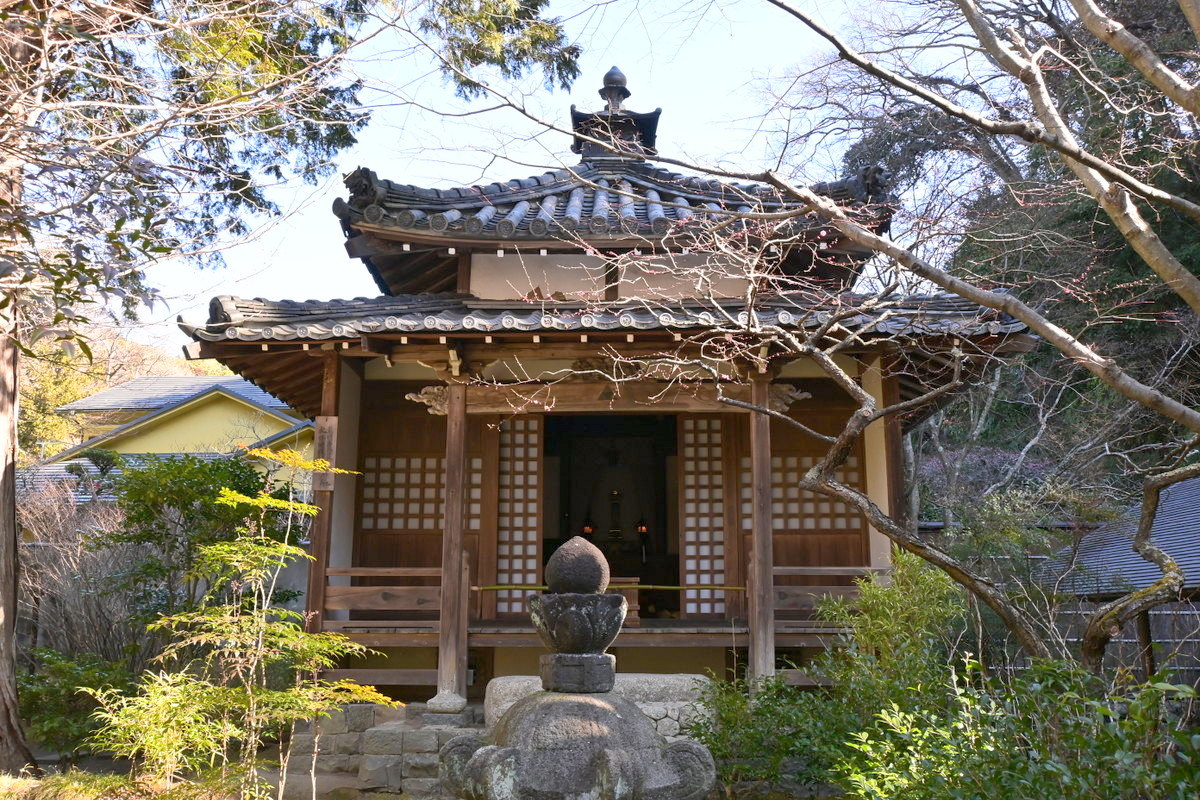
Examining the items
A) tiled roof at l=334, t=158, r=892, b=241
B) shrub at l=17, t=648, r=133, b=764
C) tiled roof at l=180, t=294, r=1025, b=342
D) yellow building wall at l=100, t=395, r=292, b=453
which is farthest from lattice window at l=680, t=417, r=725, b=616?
yellow building wall at l=100, t=395, r=292, b=453

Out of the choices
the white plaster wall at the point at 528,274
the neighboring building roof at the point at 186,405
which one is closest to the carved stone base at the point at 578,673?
the white plaster wall at the point at 528,274

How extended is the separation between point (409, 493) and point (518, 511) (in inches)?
47.1

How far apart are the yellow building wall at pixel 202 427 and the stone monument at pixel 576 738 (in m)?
18.9

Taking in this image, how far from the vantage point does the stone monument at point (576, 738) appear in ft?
16.0

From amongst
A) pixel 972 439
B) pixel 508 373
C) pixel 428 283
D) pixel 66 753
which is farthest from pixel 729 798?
pixel 972 439

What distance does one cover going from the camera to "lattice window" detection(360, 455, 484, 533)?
10047mm

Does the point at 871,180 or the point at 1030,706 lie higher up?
the point at 871,180

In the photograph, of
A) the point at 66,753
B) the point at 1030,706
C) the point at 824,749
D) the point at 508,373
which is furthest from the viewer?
the point at 508,373

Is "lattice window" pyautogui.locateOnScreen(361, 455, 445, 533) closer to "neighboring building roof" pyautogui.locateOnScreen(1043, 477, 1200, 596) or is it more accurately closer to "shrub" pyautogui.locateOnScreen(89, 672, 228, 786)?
"shrub" pyautogui.locateOnScreen(89, 672, 228, 786)

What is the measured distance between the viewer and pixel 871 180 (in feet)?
30.9

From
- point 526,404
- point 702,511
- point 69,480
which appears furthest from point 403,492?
point 69,480

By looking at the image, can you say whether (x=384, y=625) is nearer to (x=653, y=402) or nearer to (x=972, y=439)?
(x=653, y=402)

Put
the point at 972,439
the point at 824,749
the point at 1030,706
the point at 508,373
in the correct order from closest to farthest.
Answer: the point at 1030,706 → the point at 824,749 → the point at 508,373 → the point at 972,439

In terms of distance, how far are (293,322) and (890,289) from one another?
511cm
